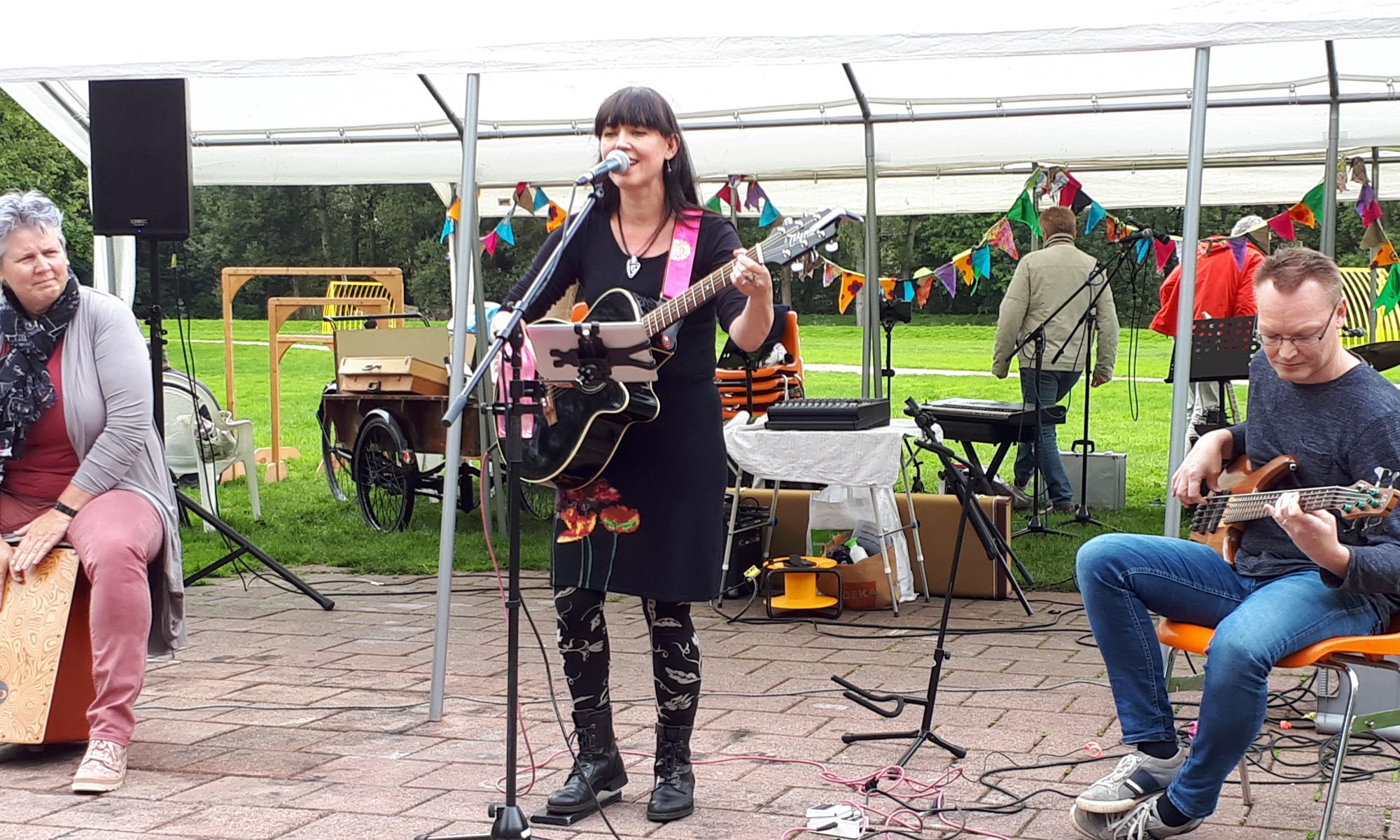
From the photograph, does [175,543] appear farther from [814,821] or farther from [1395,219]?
[1395,219]

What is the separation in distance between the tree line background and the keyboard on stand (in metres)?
14.6

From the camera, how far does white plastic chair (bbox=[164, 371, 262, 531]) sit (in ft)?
26.9

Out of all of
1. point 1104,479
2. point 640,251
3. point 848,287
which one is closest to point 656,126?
point 640,251

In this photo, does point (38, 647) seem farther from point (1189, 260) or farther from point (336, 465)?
point (336, 465)

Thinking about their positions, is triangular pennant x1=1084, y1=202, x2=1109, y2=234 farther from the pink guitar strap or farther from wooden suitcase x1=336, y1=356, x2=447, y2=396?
the pink guitar strap

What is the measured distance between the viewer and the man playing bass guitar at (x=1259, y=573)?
2797 millimetres

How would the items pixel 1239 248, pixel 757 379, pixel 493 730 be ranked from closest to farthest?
pixel 493 730 < pixel 757 379 < pixel 1239 248

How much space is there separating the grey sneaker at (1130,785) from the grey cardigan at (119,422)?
2.58m

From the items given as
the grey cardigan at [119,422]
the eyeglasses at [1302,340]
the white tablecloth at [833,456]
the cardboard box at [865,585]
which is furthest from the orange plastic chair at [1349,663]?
the cardboard box at [865,585]

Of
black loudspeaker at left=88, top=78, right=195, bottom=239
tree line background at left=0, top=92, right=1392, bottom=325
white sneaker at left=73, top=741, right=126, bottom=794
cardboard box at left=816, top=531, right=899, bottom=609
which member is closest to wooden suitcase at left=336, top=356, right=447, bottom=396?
black loudspeaker at left=88, top=78, right=195, bottom=239

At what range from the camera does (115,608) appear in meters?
3.76

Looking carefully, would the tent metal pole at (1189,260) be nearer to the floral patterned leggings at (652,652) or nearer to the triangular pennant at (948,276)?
the floral patterned leggings at (652,652)

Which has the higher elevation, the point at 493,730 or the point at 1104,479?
the point at 1104,479

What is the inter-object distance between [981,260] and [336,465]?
4.66 m
